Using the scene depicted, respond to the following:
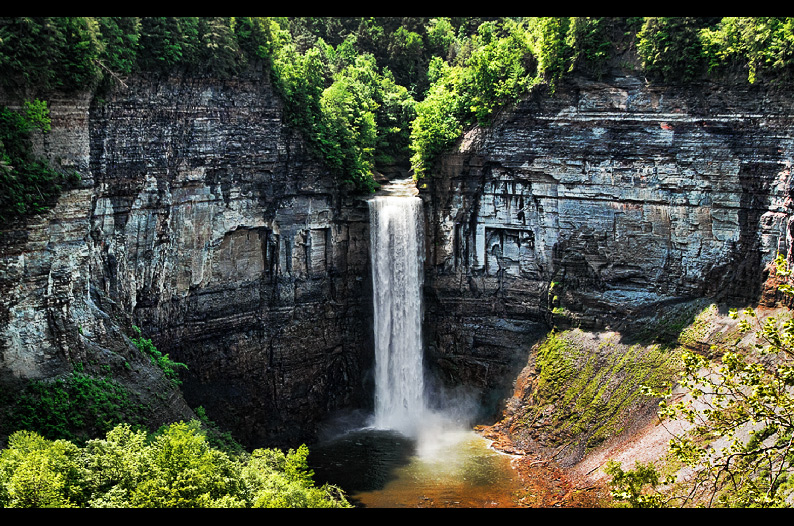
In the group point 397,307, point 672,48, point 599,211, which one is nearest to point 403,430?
point 397,307

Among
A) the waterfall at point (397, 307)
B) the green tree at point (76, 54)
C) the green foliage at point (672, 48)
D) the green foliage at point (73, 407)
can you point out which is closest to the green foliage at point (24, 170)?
the green tree at point (76, 54)

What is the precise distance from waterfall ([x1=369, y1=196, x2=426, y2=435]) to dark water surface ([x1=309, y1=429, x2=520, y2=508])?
2574 mm

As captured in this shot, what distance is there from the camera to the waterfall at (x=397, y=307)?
43812mm

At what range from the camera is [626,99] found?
39.4 meters

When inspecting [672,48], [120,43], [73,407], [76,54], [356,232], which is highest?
[672,48]

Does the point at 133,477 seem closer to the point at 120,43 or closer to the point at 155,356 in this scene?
the point at 155,356

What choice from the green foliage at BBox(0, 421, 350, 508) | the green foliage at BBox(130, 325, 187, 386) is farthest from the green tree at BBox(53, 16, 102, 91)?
the green foliage at BBox(0, 421, 350, 508)

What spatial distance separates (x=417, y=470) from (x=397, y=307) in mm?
10394

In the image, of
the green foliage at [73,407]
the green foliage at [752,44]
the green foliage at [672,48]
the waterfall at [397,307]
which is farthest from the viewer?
the waterfall at [397,307]

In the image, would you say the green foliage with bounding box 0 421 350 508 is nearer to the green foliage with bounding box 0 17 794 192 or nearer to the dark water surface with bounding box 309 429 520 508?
the dark water surface with bounding box 309 429 520 508

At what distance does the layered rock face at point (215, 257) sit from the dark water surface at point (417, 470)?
349cm

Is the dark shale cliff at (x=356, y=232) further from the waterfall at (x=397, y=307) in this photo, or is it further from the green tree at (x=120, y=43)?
the green tree at (x=120, y=43)

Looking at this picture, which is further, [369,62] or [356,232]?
[369,62]

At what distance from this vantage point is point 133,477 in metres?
23.3
